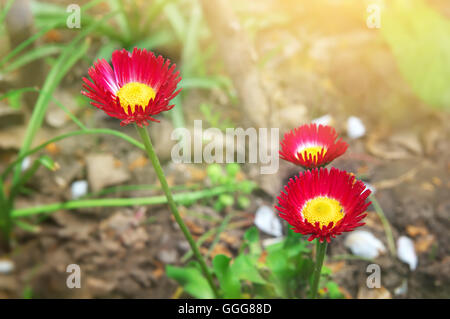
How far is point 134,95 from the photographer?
0.51m

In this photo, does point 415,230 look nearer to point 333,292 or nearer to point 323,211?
point 333,292

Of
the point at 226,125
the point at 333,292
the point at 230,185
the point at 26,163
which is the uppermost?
the point at 226,125

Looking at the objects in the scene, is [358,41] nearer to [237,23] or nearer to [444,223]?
[237,23]

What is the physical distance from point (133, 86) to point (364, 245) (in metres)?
0.72

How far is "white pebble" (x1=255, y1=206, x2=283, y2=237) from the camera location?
39.6 inches

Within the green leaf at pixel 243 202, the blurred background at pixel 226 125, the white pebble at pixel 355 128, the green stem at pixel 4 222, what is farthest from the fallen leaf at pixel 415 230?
the green stem at pixel 4 222

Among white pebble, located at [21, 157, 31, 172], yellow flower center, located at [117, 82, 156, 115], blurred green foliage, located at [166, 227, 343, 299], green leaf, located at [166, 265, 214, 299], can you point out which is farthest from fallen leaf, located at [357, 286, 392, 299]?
white pebble, located at [21, 157, 31, 172]

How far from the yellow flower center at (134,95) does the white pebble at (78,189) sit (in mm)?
759

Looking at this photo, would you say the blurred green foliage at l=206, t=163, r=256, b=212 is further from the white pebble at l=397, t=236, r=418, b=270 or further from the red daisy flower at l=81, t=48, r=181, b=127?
the red daisy flower at l=81, t=48, r=181, b=127

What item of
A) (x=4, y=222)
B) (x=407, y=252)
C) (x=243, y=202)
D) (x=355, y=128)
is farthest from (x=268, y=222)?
(x=4, y=222)

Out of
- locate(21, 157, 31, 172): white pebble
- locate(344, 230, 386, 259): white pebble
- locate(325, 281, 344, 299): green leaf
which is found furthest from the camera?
locate(21, 157, 31, 172): white pebble

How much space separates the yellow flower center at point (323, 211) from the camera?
1.66 ft

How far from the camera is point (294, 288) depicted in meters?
0.78

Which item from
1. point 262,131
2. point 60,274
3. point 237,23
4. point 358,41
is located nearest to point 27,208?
point 60,274
